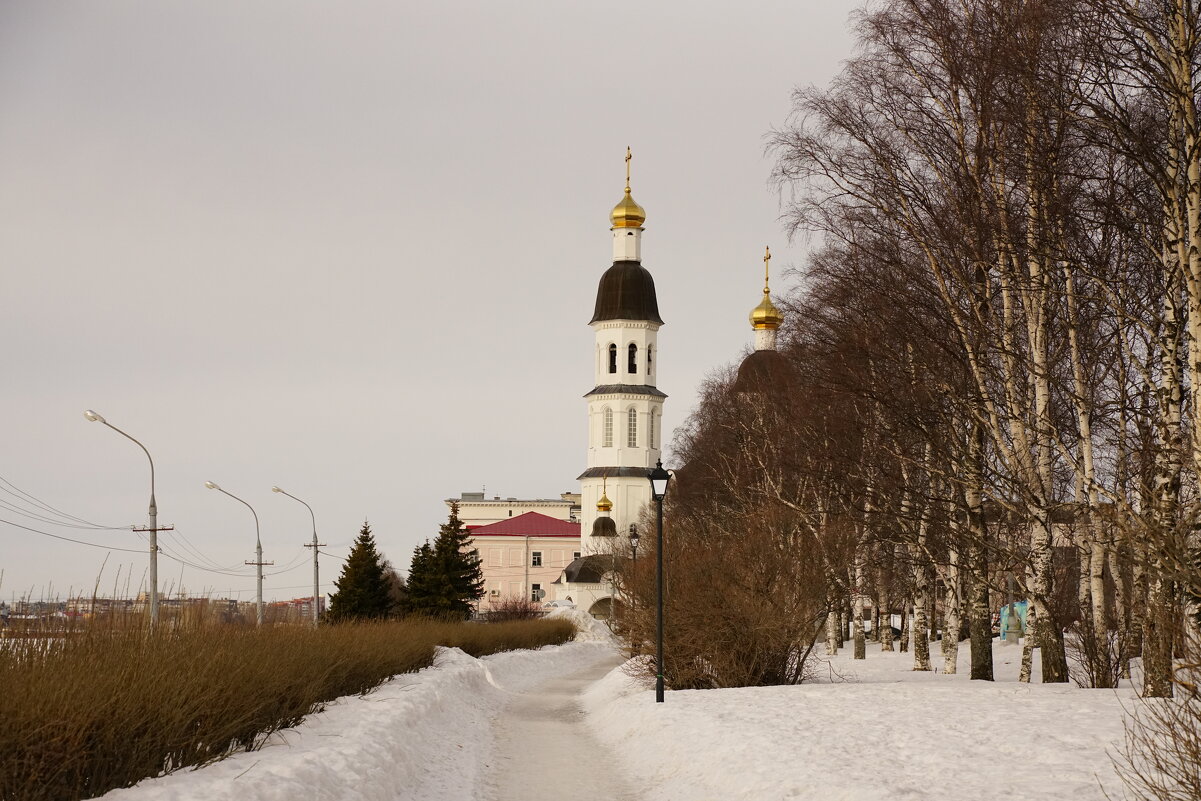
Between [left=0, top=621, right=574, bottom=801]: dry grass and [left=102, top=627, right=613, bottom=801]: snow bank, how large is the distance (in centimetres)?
29

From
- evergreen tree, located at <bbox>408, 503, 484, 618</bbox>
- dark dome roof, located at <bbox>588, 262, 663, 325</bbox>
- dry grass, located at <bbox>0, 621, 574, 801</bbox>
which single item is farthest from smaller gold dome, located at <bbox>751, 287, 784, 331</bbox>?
dry grass, located at <bbox>0, 621, 574, 801</bbox>

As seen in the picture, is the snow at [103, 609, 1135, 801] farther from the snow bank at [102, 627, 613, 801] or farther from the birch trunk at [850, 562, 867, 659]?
the birch trunk at [850, 562, 867, 659]

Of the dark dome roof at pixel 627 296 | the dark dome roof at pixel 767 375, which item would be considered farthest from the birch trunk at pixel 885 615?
the dark dome roof at pixel 627 296

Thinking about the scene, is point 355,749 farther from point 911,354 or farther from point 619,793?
point 911,354

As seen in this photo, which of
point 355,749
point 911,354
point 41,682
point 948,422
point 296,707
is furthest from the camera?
point 911,354

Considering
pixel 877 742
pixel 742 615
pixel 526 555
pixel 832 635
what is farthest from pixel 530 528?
pixel 877 742

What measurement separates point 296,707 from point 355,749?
2.48 meters

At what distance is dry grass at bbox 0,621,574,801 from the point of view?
28.1 feet

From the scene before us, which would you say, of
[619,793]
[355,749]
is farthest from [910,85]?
[355,749]

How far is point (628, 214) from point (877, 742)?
76.2 metres

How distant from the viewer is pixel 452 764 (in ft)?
48.3

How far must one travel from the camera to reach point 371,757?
12297 mm

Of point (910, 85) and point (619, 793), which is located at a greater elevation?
point (910, 85)

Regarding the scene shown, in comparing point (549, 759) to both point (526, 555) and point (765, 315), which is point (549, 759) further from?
point (526, 555)
